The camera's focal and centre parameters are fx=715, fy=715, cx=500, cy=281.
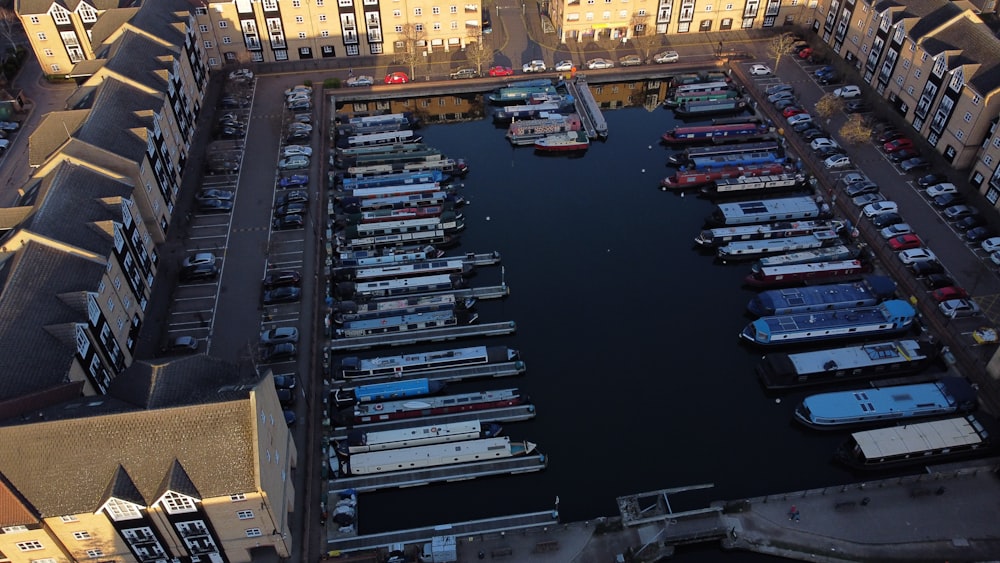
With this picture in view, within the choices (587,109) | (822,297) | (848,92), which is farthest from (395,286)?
(848,92)

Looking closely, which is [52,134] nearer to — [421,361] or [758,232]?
[421,361]

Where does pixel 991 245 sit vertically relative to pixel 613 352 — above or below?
above

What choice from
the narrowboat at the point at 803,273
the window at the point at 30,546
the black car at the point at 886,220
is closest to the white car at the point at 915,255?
the narrowboat at the point at 803,273

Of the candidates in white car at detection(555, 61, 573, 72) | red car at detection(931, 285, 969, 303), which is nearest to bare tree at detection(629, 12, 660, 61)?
white car at detection(555, 61, 573, 72)

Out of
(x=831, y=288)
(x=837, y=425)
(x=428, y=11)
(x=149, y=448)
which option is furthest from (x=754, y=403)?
(x=428, y=11)

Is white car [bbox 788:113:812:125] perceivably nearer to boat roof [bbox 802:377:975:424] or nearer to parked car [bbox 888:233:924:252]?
parked car [bbox 888:233:924:252]

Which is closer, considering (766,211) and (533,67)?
(766,211)

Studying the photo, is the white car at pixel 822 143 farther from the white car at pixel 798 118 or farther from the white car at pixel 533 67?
the white car at pixel 533 67
